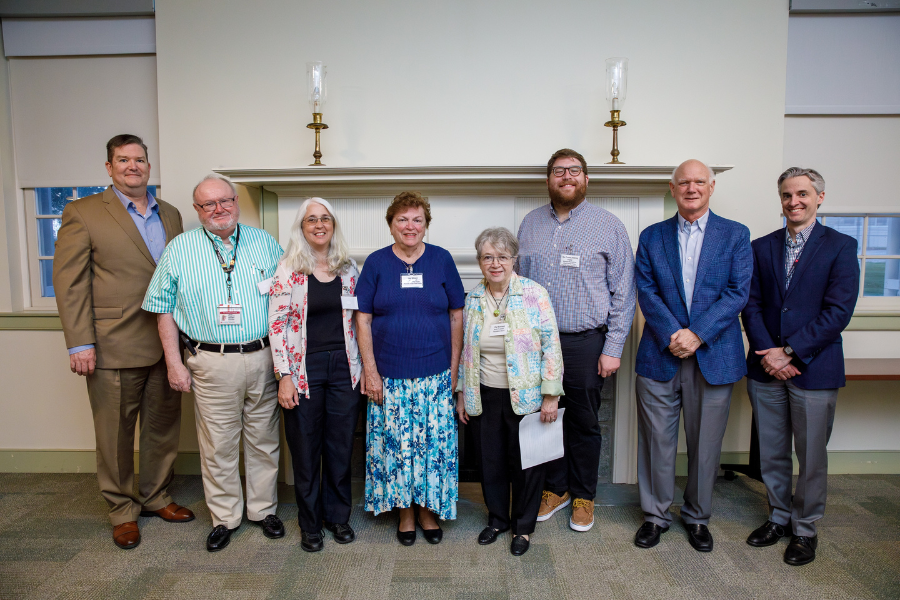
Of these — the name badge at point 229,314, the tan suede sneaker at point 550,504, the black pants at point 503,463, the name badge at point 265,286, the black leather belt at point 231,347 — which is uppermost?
the name badge at point 265,286

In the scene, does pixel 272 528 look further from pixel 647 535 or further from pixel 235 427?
pixel 647 535

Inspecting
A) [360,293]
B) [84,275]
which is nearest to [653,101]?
[360,293]

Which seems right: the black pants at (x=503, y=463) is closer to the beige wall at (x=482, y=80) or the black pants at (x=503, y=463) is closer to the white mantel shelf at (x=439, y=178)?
the white mantel shelf at (x=439, y=178)

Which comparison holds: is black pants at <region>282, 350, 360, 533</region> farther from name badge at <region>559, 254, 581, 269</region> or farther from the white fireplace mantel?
name badge at <region>559, 254, 581, 269</region>

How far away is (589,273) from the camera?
2375mm

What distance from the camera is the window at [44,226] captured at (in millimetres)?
3314

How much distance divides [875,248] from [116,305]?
14.9 ft

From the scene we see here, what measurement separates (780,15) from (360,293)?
291cm

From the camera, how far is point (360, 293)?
2.23 meters

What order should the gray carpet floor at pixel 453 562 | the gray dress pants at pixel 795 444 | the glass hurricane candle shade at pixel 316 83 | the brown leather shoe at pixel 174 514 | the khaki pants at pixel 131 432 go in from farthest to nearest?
1. the glass hurricane candle shade at pixel 316 83
2. the brown leather shoe at pixel 174 514
3. the khaki pants at pixel 131 432
4. the gray dress pants at pixel 795 444
5. the gray carpet floor at pixel 453 562

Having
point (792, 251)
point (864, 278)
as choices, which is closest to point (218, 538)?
point (792, 251)

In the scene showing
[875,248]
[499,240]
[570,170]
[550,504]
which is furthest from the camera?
[875,248]

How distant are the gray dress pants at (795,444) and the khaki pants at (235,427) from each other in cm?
236

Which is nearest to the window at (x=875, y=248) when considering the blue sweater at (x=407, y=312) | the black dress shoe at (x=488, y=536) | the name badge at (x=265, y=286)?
the blue sweater at (x=407, y=312)
